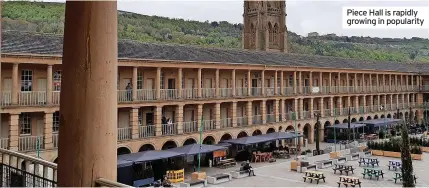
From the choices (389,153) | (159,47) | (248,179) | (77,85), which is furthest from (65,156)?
(389,153)

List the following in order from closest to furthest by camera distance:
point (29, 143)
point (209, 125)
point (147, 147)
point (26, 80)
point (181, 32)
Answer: point (29, 143), point (26, 80), point (147, 147), point (209, 125), point (181, 32)

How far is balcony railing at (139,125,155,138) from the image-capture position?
2548cm

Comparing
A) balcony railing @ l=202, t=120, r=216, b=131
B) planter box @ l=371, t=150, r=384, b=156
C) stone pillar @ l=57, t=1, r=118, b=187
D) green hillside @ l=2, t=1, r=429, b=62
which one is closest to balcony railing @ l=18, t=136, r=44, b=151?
green hillside @ l=2, t=1, r=429, b=62

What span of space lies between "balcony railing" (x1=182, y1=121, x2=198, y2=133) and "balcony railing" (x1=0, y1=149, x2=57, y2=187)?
67.9ft

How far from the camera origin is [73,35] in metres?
4.22

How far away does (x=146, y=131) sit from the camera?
2588 centimetres

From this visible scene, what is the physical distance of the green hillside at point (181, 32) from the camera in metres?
64.0

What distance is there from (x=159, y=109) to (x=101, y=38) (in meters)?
22.4

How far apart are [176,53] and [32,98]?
1050cm

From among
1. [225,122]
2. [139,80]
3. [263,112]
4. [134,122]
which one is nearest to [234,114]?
[225,122]

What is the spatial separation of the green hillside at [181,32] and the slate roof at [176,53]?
608 cm

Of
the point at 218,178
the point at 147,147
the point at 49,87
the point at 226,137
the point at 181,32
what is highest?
the point at 181,32

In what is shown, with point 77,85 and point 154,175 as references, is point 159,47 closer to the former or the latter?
point 154,175

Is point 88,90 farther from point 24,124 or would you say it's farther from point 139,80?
point 139,80
